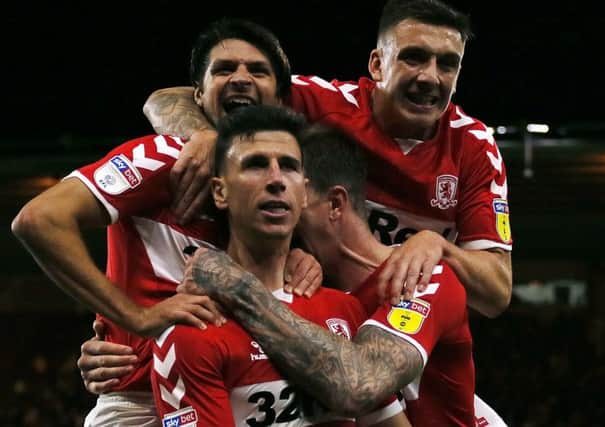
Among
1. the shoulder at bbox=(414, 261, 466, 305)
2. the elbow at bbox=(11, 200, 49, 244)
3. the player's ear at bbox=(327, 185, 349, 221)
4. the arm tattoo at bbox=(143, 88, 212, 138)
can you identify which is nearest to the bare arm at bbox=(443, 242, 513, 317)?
the shoulder at bbox=(414, 261, 466, 305)

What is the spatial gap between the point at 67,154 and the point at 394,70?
763 centimetres

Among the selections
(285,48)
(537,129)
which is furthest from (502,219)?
(285,48)

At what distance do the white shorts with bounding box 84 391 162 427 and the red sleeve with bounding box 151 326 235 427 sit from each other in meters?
0.57

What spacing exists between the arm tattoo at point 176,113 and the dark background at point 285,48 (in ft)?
21.7

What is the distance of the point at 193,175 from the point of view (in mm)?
3213

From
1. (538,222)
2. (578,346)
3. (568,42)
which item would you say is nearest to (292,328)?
(568,42)

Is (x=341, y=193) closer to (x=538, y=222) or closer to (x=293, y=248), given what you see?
(x=293, y=248)

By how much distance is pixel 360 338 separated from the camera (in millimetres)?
3002

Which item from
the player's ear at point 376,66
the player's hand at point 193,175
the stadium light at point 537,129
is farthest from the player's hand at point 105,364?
the stadium light at point 537,129

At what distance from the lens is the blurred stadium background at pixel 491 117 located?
10430 millimetres

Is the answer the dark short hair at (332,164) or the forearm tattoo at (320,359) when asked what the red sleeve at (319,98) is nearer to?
the dark short hair at (332,164)

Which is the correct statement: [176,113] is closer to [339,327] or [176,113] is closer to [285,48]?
[339,327]

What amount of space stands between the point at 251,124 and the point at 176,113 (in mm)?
619

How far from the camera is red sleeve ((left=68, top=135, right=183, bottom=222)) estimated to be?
3.19 meters
